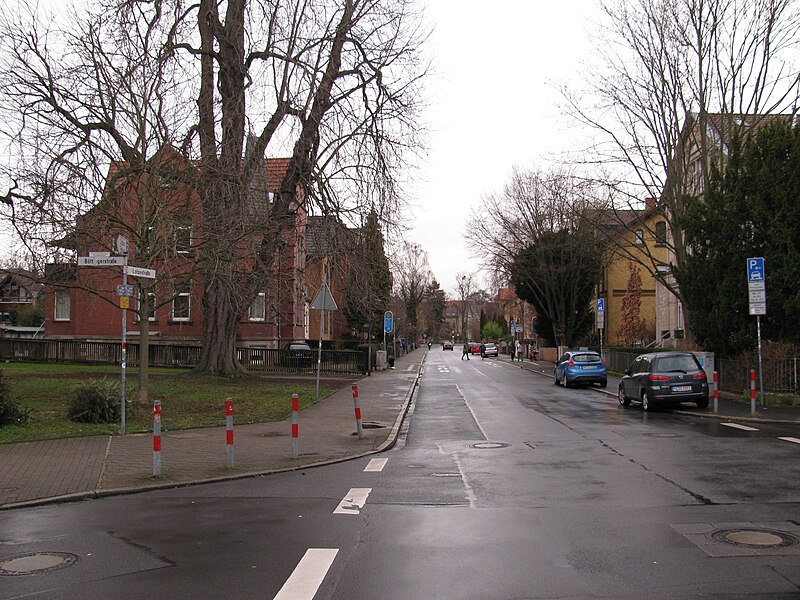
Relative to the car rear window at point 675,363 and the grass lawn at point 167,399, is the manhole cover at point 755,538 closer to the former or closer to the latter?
the grass lawn at point 167,399

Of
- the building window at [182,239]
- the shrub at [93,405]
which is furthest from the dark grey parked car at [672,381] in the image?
the shrub at [93,405]

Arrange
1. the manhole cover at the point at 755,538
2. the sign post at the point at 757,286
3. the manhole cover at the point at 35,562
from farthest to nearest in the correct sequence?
the sign post at the point at 757,286 → the manhole cover at the point at 755,538 → the manhole cover at the point at 35,562

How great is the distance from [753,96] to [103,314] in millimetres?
36574

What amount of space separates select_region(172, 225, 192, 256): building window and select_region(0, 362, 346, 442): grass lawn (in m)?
3.40

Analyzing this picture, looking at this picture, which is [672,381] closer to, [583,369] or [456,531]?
[583,369]

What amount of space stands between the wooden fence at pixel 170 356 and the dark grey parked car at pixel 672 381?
1840 cm

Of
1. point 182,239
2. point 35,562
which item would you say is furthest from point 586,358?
point 35,562

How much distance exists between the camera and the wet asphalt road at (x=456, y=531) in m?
5.26

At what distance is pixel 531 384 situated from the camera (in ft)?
105

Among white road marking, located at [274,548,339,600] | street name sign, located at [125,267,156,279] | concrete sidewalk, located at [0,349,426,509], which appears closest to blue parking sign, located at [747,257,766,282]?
concrete sidewalk, located at [0,349,426,509]

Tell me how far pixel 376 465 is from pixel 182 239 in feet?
27.8

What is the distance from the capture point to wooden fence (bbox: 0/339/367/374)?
113ft

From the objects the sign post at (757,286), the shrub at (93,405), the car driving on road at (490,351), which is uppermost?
the sign post at (757,286)

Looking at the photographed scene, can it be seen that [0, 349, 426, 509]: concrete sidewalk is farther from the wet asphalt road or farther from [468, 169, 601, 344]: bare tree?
[468, 169, 601, 344]: bare tree
